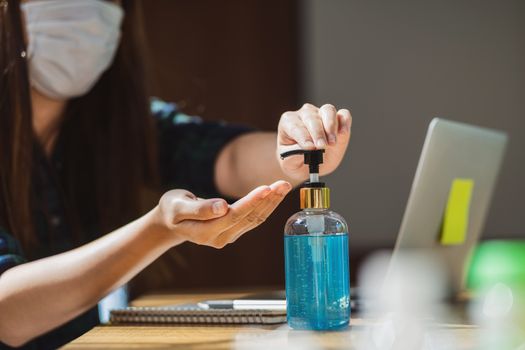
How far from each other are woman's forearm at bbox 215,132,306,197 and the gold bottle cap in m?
0.48

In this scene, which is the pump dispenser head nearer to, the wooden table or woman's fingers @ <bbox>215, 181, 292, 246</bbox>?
woman's fingers @ <bbox>215, 181, 292, 246</bbox>

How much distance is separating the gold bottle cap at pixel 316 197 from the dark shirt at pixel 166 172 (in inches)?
24.8

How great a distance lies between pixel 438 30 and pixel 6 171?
229 cm

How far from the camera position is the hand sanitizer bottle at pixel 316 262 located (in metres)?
0.78

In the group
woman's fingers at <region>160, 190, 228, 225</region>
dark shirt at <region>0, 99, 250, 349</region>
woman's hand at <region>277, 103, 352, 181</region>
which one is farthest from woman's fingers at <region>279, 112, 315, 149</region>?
dark shirt at <region>0, 99, 250, 349</region>

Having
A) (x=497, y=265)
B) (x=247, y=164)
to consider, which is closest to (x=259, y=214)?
(x=247, y=164)

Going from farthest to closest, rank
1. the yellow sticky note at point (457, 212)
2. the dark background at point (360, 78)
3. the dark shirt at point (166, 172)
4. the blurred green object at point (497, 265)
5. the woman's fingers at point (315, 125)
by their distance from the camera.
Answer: the dark background at point (360, 78)
the blurred green object at point (497, 265)
the dark shirt at point (166, 172)
the yellow sticky note at point (457, 212)
the woman's fingers at point (315, 125)

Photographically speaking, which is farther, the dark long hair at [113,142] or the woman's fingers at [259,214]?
the dark long hair at [113,142]

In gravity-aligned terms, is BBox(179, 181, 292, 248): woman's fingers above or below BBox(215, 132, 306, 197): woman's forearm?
above

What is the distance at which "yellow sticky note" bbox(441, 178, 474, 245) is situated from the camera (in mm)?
1131

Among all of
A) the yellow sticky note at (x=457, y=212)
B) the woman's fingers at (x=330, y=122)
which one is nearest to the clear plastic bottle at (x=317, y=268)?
the woman's fingers at (x=330, y=122)

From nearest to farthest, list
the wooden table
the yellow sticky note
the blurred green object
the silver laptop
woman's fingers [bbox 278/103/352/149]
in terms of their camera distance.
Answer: the wooden table
woman's fingers [bbox 278/103/352/149]
the silver laptop
the yellow sticky note
the blurred green object

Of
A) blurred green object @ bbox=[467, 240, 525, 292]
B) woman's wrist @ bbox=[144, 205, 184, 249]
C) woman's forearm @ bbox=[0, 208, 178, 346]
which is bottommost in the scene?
blurred green object @ bbox=[467, 240, 525, 292]

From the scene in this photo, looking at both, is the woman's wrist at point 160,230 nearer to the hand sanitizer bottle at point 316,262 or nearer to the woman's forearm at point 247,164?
the hand sanitizer bottle at point 316,262
